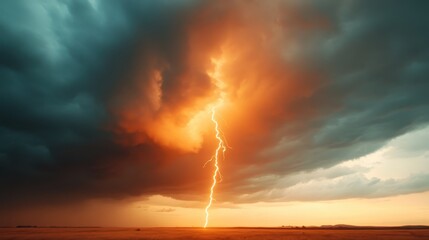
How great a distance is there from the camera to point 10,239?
66.0m

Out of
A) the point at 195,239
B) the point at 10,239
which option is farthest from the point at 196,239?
the point at 10,239

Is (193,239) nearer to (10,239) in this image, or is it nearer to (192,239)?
(192,239)

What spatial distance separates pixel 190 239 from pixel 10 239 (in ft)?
117

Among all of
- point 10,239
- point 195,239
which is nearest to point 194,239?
point 195,239

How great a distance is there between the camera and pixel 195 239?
6328 cm

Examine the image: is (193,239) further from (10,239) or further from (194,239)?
(10,239)

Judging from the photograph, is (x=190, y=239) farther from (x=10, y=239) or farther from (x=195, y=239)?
(x=10, y=239)

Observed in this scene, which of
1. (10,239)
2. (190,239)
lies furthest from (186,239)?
(10,239)

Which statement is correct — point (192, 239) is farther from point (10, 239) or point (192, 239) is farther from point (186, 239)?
point (10, 239)

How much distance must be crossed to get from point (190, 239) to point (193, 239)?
59 cm

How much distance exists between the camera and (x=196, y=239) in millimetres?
63156

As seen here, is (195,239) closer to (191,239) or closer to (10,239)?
(191,239)

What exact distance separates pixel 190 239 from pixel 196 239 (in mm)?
1126

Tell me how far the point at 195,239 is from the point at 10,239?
3660 cm
